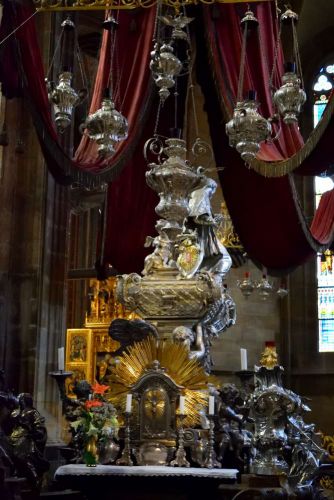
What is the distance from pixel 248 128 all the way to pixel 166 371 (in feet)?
10.0

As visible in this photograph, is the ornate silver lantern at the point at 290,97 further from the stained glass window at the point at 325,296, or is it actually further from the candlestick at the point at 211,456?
the stained glass window at the point at 325,296

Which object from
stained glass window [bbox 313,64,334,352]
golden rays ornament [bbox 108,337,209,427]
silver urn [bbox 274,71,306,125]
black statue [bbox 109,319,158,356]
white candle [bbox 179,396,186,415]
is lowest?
white candle [bbox 179,396,186,415]

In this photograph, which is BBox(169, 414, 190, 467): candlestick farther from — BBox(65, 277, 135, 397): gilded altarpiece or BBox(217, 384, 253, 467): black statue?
BBox(65, 277, 135, 397): gilded altarpiece

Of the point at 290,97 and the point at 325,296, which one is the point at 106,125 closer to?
the point at 290,97

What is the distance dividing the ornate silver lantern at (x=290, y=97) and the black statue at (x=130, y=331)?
3331 mm

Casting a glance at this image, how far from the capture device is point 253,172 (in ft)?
30.0

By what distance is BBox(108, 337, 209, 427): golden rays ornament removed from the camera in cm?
838

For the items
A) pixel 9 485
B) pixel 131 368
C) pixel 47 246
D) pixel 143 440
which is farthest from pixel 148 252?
pixel 9 485

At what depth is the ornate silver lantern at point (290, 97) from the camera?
6398 mm

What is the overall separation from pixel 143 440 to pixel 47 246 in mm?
3601

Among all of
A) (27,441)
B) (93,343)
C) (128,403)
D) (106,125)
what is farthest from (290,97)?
(93,343)

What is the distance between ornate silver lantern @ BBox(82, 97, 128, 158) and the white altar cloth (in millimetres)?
2865

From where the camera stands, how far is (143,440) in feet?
27.1

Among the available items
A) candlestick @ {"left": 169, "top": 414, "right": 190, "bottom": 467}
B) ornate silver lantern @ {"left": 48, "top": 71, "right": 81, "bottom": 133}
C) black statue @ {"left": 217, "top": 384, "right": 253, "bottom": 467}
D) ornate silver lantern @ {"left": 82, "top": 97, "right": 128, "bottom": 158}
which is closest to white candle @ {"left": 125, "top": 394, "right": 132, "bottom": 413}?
candlestick @ {"left": 169, "top": 414, "right": 190, "bottom": 467}
